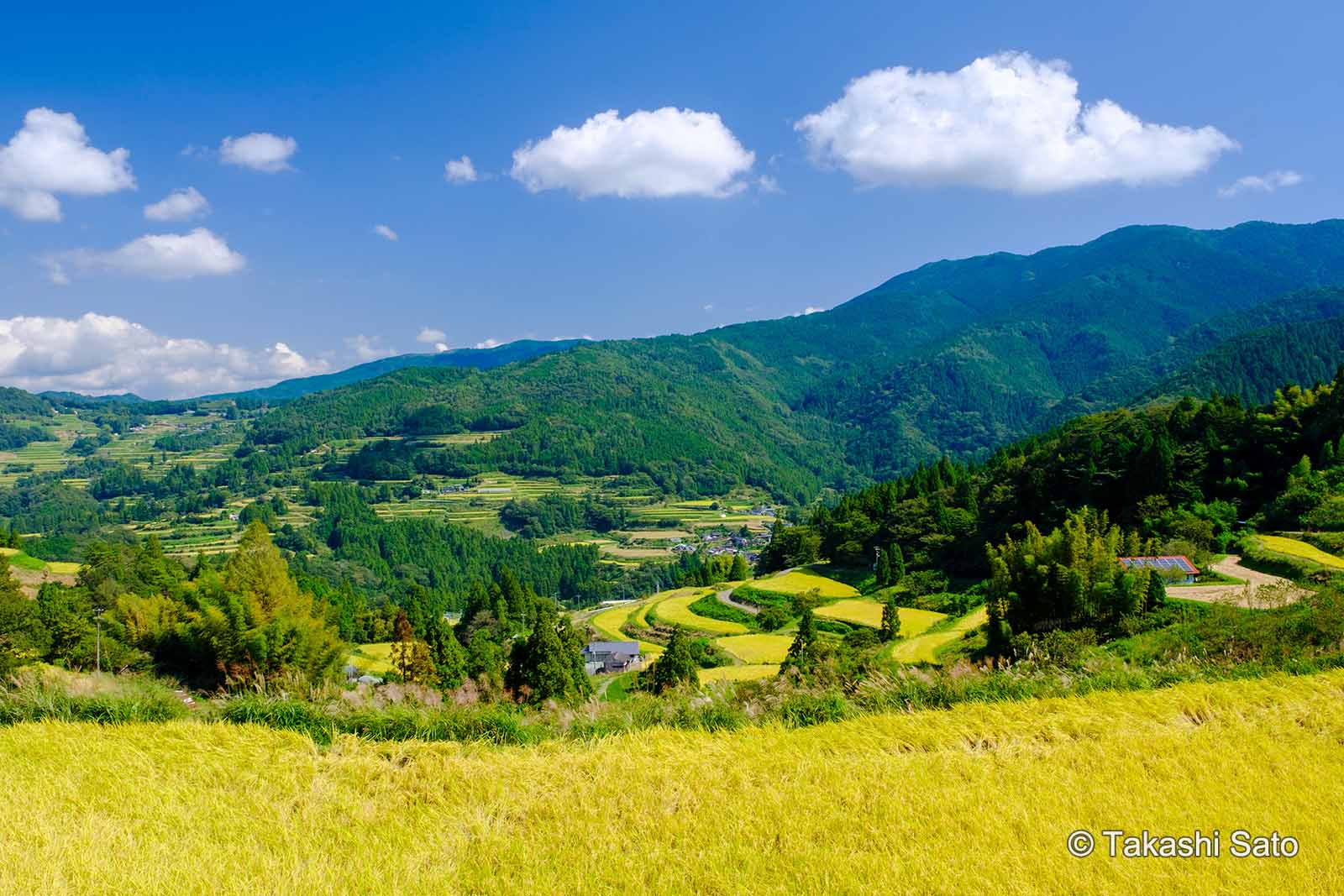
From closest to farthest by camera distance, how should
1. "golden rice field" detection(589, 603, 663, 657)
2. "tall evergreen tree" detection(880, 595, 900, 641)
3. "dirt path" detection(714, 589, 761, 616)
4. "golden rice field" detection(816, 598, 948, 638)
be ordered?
"tall evergreen tree" detection(880, 595, 900, 641) → "golden rice field" detection(816, 598, 948, 638) → "golden rice field" detection(589, 603, 663, 657) → "dirt path" detection(714, 589, 761, 616)

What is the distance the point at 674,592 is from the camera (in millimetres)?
64812

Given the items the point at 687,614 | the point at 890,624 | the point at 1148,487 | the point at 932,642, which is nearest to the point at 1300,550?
the point at 932,642

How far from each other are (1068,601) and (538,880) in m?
14.8

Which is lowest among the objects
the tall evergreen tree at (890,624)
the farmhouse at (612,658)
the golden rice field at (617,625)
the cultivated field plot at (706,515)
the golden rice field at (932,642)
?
the cultivated field plot at (706,515)

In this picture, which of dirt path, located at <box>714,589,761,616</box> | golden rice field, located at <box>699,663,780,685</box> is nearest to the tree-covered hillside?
dirt path, located at <box>714,589,761,616</box>

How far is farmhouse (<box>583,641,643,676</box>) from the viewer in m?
41.2

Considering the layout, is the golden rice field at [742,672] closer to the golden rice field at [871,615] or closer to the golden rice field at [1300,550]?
the golden rice field at [871,615]

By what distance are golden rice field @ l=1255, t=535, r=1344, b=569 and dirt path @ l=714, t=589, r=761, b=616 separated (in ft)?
98.5

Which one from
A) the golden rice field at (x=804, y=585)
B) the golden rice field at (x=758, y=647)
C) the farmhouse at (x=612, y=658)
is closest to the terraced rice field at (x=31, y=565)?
the farmhouse at (x=612, y=658)

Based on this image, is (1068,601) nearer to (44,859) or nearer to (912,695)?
(912,695)

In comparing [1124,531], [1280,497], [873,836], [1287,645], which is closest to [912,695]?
[873,836]

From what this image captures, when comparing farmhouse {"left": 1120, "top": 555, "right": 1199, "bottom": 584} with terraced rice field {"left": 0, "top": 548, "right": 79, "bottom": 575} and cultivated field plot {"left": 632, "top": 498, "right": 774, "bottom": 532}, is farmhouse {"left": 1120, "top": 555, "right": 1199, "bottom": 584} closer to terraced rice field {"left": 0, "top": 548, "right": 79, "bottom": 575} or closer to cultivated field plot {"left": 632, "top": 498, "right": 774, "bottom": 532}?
terraced rice field {"left": 0, "top": 548, "right": 79, "bottom": 575}

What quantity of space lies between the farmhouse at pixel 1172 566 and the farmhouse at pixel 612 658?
86.9 feet

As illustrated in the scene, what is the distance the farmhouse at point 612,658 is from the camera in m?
41.2
